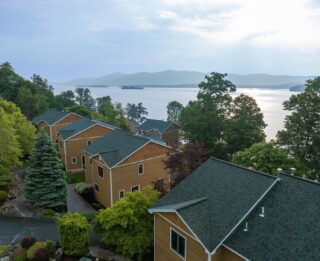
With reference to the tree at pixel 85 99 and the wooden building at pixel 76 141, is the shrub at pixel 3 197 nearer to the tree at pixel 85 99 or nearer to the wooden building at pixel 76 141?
the wooden building at pixel 76 141

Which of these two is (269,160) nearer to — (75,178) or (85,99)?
(75,178)

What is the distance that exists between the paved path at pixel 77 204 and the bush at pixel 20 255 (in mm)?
11031

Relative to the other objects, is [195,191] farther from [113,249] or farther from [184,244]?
[113,249]

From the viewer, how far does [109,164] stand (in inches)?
1286

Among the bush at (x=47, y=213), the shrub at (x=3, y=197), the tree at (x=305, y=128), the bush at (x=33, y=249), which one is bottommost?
the bush at (x=47, y=213)

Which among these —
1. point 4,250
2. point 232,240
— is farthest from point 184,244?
point 4,250

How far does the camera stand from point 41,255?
61.4 feet

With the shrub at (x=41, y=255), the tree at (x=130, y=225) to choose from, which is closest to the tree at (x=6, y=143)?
the shrub at (x=41, y=255)

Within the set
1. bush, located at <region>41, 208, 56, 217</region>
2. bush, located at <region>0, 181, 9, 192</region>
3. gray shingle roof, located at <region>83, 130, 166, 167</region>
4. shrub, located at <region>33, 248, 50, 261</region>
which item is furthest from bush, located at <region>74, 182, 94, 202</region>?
shrub, located at <region>33, 248, 50, 261</region>

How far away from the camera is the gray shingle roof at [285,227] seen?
1305 cm

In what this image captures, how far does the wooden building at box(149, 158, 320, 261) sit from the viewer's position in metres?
13.6

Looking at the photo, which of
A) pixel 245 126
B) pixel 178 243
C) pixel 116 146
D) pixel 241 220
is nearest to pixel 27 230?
pixel 116 146

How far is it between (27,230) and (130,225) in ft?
35.6

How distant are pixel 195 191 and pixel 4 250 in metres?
13.9
